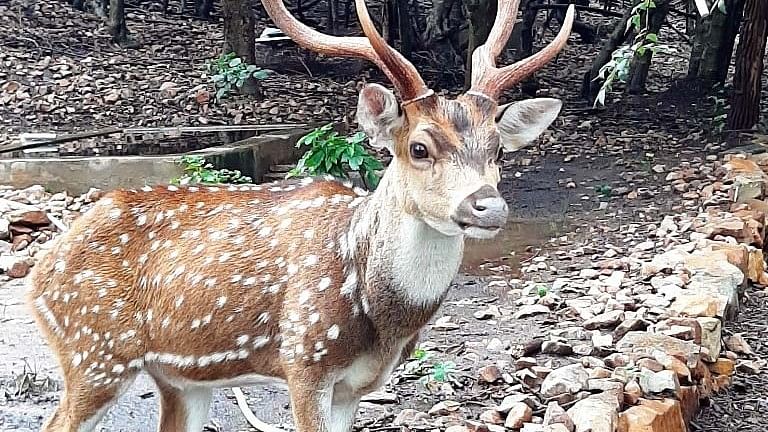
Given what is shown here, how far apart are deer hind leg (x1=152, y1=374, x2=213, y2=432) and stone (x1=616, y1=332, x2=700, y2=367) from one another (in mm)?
1704

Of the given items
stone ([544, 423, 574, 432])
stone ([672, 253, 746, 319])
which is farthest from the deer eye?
stone ([672, 253, 746, 319])

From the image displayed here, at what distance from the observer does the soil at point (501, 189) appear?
14.7ft

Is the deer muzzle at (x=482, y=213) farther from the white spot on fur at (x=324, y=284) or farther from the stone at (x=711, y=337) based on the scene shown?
the stone at (x=711, y=337)

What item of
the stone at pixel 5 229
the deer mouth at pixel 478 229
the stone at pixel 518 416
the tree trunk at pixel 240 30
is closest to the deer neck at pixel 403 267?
the deer mouth at pixel 478 229

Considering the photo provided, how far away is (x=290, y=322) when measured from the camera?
3285 millimetres

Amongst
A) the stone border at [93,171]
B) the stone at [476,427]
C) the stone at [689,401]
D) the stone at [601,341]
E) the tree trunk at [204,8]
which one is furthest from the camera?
the tree trunk at [204,8]

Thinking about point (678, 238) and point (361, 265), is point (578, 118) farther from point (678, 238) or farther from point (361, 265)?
point (361, 265)

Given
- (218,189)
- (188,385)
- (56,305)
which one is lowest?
(188,385)

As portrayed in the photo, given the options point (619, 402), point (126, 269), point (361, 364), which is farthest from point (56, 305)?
point (619, 402)

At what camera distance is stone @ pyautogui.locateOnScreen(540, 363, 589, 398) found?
3943 millimetres

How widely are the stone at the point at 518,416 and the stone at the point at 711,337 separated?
105 cm

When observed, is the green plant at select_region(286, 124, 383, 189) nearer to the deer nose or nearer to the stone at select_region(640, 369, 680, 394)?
the stone at select_region(640, 369, 680, 394)

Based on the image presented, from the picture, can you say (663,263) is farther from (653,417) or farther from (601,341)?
(653,417)

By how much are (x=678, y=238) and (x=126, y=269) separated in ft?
13.0
